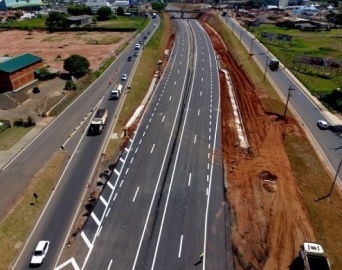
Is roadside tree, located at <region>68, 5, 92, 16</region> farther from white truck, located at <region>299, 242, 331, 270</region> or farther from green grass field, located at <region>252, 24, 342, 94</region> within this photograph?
white truck, located at <region>299, 242, 331, 270</region>

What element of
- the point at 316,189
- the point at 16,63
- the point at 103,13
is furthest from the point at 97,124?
the point at 103,13

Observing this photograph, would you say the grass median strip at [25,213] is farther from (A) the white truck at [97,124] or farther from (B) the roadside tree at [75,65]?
(B) the roadside tree at [75,65]

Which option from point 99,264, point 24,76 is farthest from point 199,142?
point 24,76

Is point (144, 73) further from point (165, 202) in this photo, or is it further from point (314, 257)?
point (314, 257)

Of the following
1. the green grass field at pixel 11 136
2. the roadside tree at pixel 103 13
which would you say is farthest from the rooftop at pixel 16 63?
the roadside tree at pixel 103 13

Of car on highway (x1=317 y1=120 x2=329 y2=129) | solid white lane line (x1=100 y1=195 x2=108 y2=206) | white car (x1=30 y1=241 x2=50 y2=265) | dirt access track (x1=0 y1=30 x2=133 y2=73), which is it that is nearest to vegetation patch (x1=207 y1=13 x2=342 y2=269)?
car on highway (x1=317 y1=120 x2=329 y2=129)

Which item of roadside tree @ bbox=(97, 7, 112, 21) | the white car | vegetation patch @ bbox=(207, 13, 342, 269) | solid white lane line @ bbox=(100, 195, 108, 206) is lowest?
vegetation patch @ bbox=(207, 13, 342, 269)
